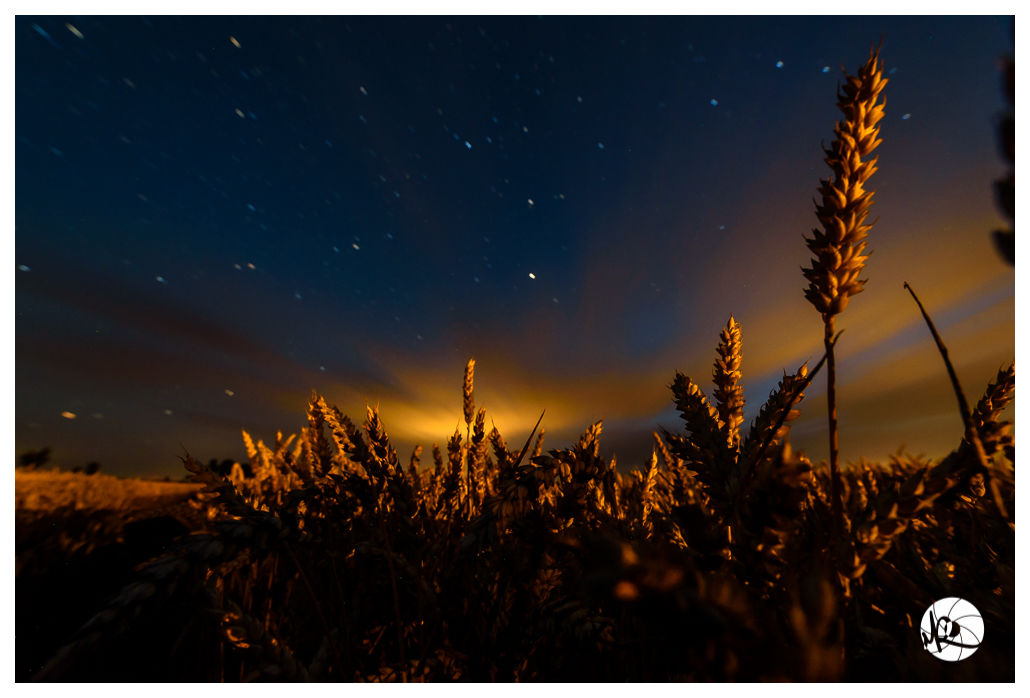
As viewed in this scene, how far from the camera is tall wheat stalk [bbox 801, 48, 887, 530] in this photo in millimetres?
956

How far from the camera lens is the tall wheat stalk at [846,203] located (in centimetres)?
96

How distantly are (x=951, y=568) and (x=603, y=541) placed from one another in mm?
2001

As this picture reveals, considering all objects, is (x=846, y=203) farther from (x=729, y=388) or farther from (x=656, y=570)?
(x=656, y=570)

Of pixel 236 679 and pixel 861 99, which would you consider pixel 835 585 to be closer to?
pixel 861 99

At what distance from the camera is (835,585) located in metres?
0.81

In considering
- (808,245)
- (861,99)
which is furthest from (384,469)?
(861,99)

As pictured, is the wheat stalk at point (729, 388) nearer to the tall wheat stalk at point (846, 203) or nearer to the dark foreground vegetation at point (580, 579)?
the dark foreground vegetation at point (580, 579)

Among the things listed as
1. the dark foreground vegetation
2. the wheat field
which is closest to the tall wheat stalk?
the wheat field

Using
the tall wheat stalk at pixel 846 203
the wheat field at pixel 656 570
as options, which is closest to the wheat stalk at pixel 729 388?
the wheat field at pixel 656 570

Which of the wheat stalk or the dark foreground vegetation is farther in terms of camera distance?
the wheat stalk

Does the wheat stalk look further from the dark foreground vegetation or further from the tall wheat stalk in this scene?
the tall wheat stalk

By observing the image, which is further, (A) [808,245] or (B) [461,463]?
(B) [461,463]

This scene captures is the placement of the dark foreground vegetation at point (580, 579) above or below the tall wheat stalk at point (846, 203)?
below
